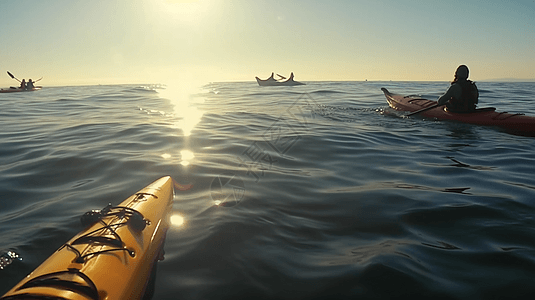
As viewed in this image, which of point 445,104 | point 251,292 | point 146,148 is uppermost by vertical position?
point 445,104

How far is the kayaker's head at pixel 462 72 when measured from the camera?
36.3 feet

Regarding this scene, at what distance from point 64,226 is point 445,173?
6.89 metres

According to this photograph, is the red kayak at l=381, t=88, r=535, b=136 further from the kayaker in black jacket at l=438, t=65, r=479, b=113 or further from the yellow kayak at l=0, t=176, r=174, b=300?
the yellow kayak at l=0, t=176, r=174, b=300

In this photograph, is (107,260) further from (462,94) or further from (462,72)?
(462,94)

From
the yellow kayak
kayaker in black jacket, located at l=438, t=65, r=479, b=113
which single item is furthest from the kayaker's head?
the yellow kayak

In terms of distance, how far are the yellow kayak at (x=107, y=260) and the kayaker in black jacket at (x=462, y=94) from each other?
1157 centimetres

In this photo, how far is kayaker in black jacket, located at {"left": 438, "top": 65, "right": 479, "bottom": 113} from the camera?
11234 mm

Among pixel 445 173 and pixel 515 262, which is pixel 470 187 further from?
pixel 515 262

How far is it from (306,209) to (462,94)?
10.0 m

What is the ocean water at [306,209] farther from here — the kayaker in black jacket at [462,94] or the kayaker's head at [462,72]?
the kayaker's head at [462,72]

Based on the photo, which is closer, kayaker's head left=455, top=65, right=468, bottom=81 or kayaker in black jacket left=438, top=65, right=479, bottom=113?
kayaker's head left=455, top=65, right=468, bottom=81

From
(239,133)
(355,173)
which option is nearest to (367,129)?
(239,133)

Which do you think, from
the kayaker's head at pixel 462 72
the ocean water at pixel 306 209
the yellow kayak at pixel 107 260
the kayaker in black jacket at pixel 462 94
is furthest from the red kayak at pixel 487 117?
the yellow kayak at pixel 107 260

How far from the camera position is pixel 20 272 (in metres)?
3.23
